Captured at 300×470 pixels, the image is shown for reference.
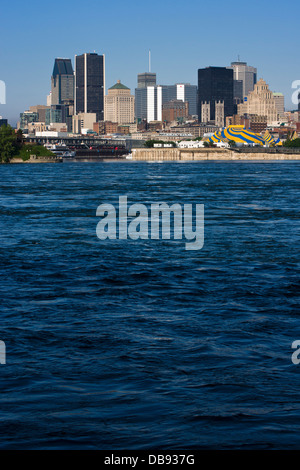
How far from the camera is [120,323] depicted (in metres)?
12.7

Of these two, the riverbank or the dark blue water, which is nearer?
the dark blue water

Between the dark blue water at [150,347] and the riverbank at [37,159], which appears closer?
the dark blue water at [150,347]

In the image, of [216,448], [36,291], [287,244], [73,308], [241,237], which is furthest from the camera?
[241,237]

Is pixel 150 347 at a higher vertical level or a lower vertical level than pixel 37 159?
lower

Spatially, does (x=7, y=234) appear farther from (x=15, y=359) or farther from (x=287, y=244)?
(x=15, y=359)

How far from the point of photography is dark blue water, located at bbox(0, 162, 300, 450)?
8.16m

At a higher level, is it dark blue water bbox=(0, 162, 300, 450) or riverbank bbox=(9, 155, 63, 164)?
A: riverbank bbox=(9, 155, 63, 164)

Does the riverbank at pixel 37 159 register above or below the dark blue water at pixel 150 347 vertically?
above

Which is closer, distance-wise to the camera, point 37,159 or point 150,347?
point 150,347

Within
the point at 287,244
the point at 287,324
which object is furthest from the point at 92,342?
the point at 287,244

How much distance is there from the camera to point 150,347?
36.7 feet

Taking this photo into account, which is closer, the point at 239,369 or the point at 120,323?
the point at 239,369

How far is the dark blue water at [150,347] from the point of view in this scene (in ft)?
26.8

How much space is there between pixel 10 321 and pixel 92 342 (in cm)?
204
